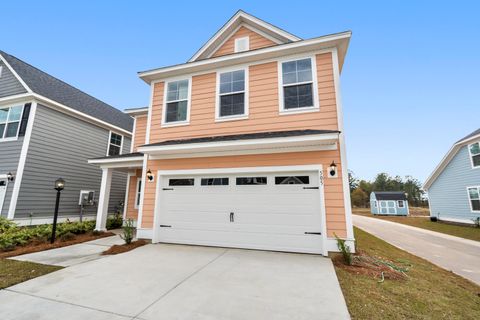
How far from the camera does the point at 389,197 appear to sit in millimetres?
28531

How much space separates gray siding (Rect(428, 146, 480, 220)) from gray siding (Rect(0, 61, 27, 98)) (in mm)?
26596

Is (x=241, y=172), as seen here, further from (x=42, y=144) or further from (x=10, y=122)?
(x=10, y=122)

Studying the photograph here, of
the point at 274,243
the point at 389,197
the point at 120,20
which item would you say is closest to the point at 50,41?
the point at 120,20

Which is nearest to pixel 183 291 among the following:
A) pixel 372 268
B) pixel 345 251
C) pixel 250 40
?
pixel 345 251

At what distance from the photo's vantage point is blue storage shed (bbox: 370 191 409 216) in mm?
27484

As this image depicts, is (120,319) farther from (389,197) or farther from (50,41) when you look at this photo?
(389,197)

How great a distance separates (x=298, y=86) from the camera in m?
6.39

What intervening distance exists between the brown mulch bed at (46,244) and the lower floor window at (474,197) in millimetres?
21376

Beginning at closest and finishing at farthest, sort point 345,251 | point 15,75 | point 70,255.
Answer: point 345,251 < point 70,255 < point 15,75

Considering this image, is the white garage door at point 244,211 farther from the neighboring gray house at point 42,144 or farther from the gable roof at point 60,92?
the gable roof at point 60,92

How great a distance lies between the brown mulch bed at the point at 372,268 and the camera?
4124 mm

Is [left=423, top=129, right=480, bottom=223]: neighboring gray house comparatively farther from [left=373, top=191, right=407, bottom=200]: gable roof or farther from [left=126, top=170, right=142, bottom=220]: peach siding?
[left=126, top=170, right=142, bottom=220]: peach siding

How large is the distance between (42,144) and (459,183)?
2601 centimetres

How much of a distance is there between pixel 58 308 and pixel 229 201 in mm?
4120
